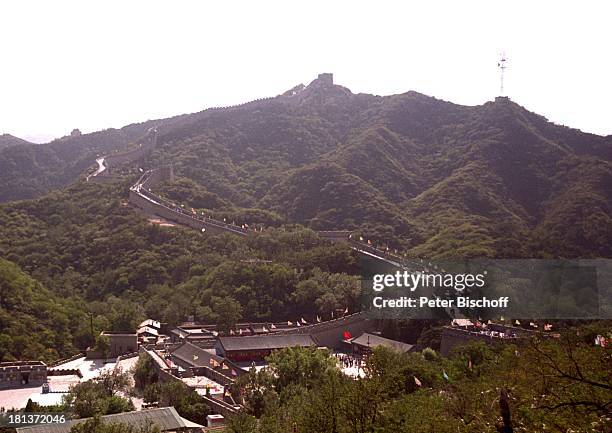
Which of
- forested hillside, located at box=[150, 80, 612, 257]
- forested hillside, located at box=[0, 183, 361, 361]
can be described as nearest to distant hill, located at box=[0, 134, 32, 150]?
forested hillside, located at box=[150, 80, 612, 257]

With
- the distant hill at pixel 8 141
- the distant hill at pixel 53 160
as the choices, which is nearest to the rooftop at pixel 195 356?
the distant hill at pixel 53 160

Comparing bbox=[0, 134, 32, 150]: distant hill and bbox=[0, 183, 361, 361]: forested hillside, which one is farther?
bbox=[0, 134, 32, 150]: distant hill

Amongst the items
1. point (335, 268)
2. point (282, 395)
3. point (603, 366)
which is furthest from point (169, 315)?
point (603, 366)

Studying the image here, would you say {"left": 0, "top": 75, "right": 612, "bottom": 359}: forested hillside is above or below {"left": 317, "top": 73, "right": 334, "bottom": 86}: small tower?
below

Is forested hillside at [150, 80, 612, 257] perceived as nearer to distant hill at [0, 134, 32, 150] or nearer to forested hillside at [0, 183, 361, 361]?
forested hillside at [0, 183, 361, 361]

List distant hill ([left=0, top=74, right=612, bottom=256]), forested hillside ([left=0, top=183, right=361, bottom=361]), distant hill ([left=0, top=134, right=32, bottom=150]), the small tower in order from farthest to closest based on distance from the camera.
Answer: distant hill ([left=0, top=134, right=32, bottom=150]) → the small tower → distant hill ([left=0, top=74, right=612, bottom=256]) → forested hillside ([left=0, top=183, right=361, bottom=361])

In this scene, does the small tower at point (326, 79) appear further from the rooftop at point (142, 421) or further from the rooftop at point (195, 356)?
the rooftop at point (142, 421)

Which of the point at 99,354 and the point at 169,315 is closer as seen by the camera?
the point at 99,354

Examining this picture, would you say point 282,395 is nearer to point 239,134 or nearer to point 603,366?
point 603,366
